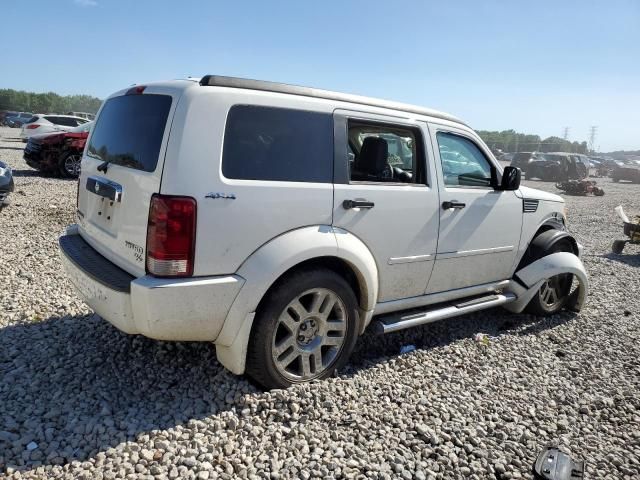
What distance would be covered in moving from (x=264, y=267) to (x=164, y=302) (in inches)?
24.0

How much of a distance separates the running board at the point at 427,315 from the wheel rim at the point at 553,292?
23.4 inches

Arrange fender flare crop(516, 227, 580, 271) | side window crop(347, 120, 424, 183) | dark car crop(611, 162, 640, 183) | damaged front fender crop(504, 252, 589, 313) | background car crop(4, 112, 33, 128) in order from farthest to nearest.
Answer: background car crop(4, 112, 33, 128)
dark car crop(611, 162, 640, 183)
fender flare crop(516, 227, 580, 271)
damaged front fender crop(504, 252, 589, 313)
side window crop(347, 120, 424, 183)

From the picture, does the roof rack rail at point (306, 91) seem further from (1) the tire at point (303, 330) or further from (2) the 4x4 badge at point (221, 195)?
(1) the tire at point (303, 330)

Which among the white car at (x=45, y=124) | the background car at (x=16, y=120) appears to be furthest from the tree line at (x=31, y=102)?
the white car at (x=45, y=124)

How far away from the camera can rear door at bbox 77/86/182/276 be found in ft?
8.99

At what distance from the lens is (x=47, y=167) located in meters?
12.3

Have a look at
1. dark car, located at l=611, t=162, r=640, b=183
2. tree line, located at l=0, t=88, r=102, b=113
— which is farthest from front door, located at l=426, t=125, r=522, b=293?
tree line, located at l=0, t=88, r=102, b=113

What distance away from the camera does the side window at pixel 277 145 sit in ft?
9.16

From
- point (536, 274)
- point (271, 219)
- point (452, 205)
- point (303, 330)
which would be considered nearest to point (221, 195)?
point (271, 219)

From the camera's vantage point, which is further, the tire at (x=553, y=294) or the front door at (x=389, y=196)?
the tire at (x=553, y=294)

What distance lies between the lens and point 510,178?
14.1 feet

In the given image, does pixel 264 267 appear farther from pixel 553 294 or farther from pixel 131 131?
pixel 553 294

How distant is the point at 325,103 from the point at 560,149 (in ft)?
160

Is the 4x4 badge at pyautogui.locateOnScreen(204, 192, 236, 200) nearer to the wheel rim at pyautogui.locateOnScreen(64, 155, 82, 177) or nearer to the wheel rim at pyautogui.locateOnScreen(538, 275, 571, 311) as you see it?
the wheel rim at pyautogui.locateOnScreen(538, 275, 571, 311)
